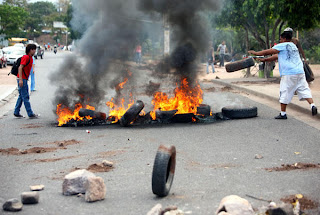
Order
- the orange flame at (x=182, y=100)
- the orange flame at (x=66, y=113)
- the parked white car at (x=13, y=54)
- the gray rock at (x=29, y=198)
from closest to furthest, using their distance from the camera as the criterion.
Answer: the gray rock at (x=29, y=198)
the orange flame at (x=66, y=113)
the orange flame at (x=182, y=100)
the parked white car at (x=13, y=54)

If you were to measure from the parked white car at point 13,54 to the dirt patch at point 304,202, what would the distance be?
33.9 meters

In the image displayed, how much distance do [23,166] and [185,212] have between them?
2.69m

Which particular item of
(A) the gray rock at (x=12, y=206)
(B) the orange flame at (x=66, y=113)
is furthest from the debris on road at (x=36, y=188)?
(B) the orange flame at (x=66, y=113)

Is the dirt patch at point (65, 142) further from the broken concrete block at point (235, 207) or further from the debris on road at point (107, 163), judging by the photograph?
the broken concrete block at point (235, 207)

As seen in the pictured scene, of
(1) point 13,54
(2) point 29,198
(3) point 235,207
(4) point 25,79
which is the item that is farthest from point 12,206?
(1) point 13,54

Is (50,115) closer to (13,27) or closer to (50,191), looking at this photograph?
(50,191)

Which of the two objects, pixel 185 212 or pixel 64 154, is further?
pixel 64 154

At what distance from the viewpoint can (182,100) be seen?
9461 mm

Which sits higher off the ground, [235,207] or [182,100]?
[182,100]

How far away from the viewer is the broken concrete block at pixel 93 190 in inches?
162

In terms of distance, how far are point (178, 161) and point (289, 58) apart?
14.2ft

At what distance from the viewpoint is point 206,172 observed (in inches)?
203

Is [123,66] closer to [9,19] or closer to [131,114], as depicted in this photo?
[131,114]

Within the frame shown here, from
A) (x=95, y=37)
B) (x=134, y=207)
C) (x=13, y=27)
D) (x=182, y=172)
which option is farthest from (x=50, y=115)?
(x=13, y=27)
